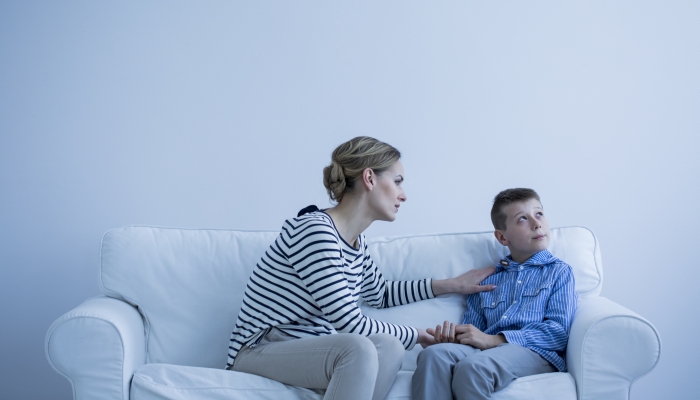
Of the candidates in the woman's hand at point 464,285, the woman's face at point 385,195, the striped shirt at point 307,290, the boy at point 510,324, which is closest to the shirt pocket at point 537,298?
the boy at point 510,324

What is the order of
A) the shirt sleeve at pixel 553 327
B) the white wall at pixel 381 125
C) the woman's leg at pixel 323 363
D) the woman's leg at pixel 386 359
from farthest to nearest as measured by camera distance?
the white wall at pixel 381 125 → the shirt sleeve at pixel 553 327 → the woman's leg at pixel 386 359 → the woman's leg at pixel 323 363

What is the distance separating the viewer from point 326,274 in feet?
4.85

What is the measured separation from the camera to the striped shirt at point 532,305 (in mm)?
1624

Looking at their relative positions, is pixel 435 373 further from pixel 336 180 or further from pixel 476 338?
pixel 336 180

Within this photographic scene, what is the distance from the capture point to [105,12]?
228cm

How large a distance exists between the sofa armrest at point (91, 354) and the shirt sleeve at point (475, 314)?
96 centimetres

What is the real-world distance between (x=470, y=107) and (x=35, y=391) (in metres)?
1.97

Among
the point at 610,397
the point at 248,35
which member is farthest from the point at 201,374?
the point at 248,35

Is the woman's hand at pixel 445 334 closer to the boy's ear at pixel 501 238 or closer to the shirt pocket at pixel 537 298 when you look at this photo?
the shirt pocket at pixel 537 298

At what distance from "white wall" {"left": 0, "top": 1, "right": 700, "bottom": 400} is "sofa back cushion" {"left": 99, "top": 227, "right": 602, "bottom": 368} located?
372mm

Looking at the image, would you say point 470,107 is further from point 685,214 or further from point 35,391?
point 35,391

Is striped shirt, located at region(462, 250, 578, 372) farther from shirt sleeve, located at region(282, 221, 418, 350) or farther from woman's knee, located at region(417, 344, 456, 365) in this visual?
shirt sleeve, located at region(282, 221, 418, 350)

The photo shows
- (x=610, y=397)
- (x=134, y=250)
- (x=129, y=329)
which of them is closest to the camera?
(x=610, y=397)

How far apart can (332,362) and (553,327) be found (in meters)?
0.64
